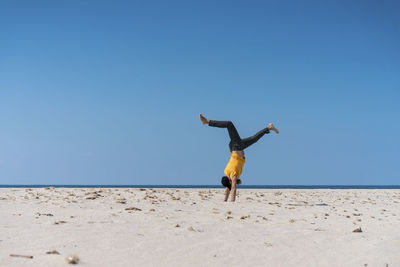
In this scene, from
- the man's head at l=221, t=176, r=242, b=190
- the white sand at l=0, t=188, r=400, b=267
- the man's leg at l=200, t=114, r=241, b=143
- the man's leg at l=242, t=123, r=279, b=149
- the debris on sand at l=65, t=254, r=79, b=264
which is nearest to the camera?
the debris on sand at l=65, t=254, r=79, b=264

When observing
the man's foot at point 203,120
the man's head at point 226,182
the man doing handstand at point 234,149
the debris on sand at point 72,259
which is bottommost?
the debris on sand at point 72,259

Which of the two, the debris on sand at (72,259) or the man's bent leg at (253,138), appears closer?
the debris on sand at (72,259)

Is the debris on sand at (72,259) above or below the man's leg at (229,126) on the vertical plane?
below

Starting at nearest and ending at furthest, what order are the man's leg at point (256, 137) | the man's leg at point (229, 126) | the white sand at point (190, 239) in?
1. the white sand at point (190, 239)
2. the man's leg at point (229, 126)
3. the man's leg at point (256, 137)


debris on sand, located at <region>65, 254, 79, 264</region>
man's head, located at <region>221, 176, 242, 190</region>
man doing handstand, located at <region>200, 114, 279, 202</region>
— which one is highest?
man doing handstand, located at <region>200, 114, 279, 202</region>

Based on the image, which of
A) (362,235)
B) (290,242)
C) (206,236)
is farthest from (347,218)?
(206,236)

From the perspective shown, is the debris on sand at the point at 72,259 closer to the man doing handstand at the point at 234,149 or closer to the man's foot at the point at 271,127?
the man doing handstand at the point at 234,149

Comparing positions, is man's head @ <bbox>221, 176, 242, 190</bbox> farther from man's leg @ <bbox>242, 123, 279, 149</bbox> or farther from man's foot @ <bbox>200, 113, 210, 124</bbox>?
man's foot @ <bbox>200, 113, 210, 124</bbox>

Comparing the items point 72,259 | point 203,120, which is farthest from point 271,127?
point 72,259

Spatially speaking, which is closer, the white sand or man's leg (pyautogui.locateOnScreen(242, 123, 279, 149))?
the white sand

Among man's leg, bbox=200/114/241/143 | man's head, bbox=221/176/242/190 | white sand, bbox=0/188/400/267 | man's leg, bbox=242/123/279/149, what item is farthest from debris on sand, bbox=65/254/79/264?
man's leg, bbox=242/123/279/149

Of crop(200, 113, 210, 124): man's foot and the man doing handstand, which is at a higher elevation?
crop(200, 113, 210, 124): man's foot

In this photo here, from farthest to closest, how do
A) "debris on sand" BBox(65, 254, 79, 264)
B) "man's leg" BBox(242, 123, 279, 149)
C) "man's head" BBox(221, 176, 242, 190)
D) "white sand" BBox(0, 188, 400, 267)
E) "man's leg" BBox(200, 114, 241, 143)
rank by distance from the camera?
"man's leg" BBox(242, 123, 279, 149)
"man's leg" BBox(200, 114, 241, 143)
"man's head" BBox(221, 176, 242, 190)
"white sand" BBox(0, 188, 400, 267)
"debris on sand" BBox(65, 254, 79, 264)

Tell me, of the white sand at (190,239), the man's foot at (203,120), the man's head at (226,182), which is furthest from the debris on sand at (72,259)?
the man's foot at (203,120)
